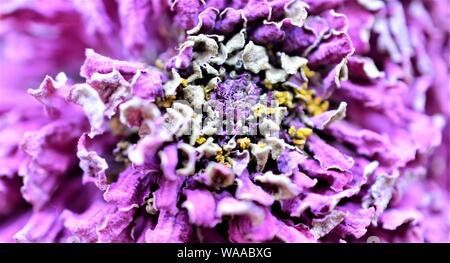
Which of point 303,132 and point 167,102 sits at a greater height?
point 167,102

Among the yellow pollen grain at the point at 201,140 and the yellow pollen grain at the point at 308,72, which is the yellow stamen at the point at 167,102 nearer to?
the yellow pollen grain at the point at 201,140

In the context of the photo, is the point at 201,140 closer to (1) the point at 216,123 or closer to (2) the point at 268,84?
(1) the point at 216,123

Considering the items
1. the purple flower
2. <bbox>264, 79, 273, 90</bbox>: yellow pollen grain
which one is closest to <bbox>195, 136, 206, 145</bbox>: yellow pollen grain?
the purple flower

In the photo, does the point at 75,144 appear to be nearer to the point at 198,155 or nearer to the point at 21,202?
the point at 21,202

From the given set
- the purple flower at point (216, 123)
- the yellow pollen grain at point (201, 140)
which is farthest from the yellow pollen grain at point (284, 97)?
the yellow pollen grain at point (201, 140)

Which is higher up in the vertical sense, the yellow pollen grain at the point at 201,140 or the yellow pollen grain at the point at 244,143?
the yellow pollen grain at the point at 201,140

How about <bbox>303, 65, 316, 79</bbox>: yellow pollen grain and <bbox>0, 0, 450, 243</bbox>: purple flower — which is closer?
<bbox>0, 0, 450, 243</bbox>: purple flower

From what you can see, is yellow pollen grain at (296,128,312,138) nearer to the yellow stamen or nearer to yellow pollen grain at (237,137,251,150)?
yellow pollen grain at (237,137,251,150)

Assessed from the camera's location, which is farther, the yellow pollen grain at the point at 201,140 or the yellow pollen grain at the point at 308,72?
the yellow pollen grain at the point at 308,72

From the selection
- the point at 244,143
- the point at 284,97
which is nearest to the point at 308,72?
the point at 284,97
